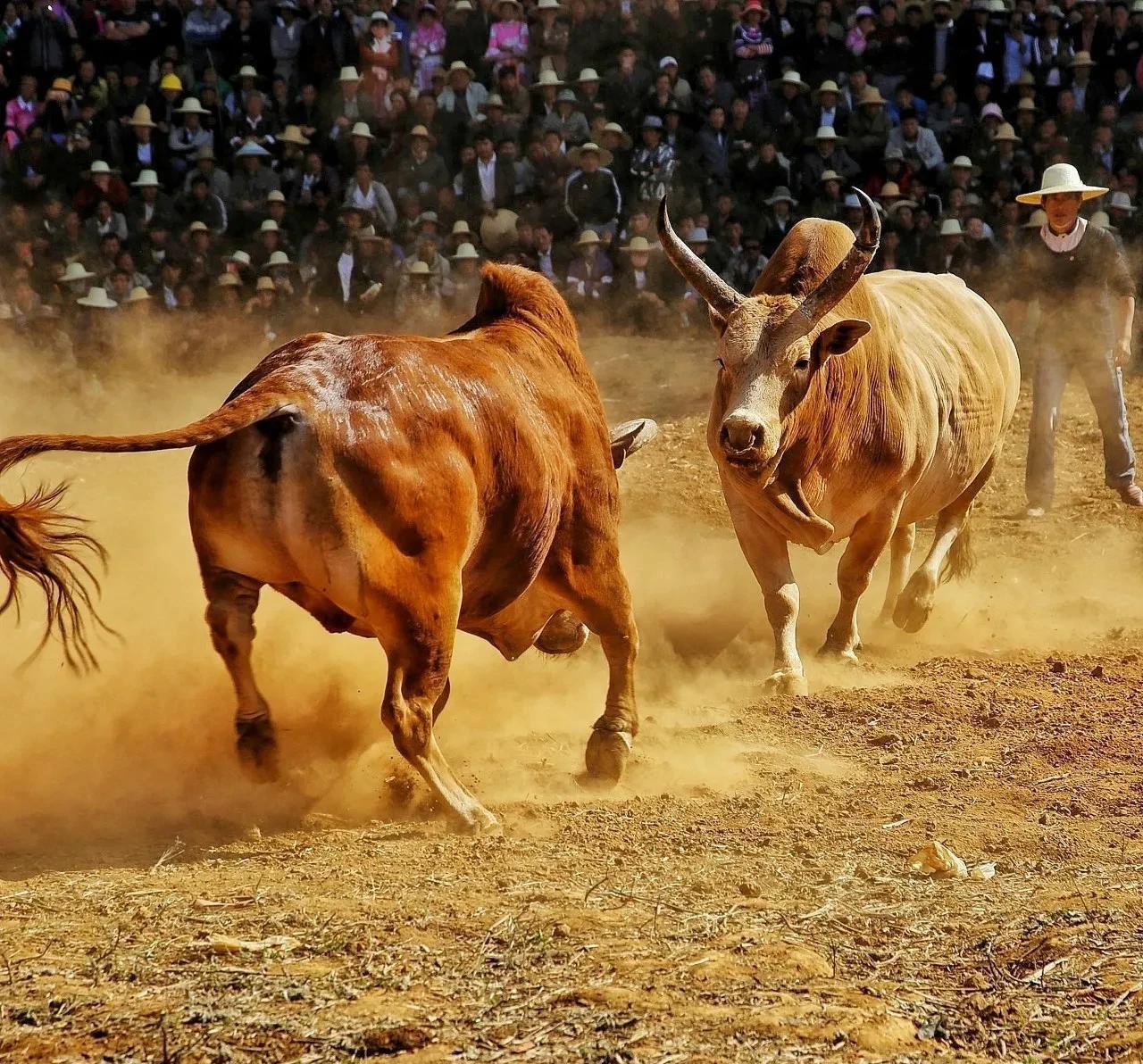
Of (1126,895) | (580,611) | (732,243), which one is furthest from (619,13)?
(1126,895)

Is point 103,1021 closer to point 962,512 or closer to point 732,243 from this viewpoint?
point 962,512

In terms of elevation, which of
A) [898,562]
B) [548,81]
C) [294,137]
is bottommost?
[898,562]

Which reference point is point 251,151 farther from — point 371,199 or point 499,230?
point 499,230

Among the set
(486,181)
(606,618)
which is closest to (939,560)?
(606,618)

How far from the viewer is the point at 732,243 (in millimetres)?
12930

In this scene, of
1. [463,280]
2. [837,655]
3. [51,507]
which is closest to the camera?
[51,507]

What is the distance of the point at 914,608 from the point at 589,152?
21.1 ft

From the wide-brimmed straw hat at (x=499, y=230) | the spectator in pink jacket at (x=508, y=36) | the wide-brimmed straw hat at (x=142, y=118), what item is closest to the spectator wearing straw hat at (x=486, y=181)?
the wide-brimmed straw hat at (x=499, y=230)

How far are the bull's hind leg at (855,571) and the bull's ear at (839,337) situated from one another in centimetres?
104

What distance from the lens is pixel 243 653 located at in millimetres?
4660

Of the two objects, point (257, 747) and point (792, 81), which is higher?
point (792, 81)

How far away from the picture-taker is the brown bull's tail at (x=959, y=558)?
8680 mm

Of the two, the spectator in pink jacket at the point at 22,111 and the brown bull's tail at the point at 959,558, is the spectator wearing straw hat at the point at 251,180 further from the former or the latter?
the brown bull's tail at the point at 959,558

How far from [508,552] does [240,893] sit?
1534 millimetres
